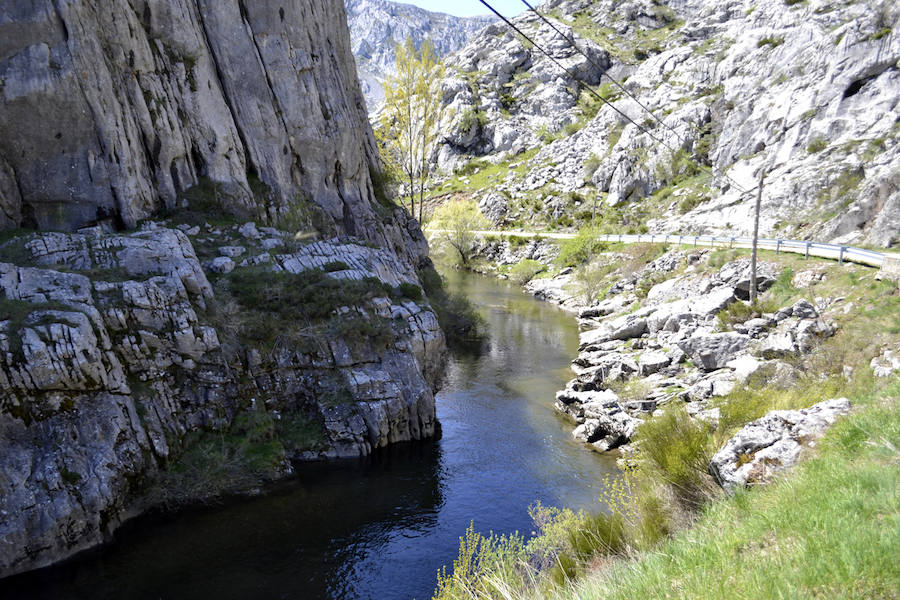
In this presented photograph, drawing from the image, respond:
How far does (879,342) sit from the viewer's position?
20.8 meters

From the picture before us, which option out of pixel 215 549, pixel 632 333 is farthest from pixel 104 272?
pixel 632 333

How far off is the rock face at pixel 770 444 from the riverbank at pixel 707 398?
30 cm

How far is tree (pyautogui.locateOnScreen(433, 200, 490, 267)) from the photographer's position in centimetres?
7069

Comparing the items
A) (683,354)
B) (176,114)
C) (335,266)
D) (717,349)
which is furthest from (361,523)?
(176,114)

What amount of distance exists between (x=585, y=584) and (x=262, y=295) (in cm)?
1948

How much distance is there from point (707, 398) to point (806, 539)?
18558 mm

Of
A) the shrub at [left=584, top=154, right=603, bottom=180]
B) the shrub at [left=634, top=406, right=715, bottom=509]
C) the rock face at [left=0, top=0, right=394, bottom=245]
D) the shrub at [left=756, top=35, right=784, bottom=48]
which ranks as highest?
the shrub at [left=756, top=35, right=784, bottom=48]

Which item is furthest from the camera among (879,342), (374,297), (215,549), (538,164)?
(538,164)

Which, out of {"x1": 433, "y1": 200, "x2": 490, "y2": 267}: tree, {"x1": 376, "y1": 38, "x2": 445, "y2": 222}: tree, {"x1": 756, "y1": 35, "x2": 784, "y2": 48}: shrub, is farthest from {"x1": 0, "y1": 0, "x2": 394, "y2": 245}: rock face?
{"x1": 756, "y1": 35, "x2": 784, "y2": 48}: shrub

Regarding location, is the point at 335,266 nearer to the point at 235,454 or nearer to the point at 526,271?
the point at 235,454

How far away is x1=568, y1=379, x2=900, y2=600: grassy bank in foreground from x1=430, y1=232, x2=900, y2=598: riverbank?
0.10 ft

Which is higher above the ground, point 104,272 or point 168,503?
point 104,272

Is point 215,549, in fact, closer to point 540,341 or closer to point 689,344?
point 689,344

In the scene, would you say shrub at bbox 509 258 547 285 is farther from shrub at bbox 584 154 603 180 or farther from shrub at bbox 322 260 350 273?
shrub at bbox 322 260 350 273
